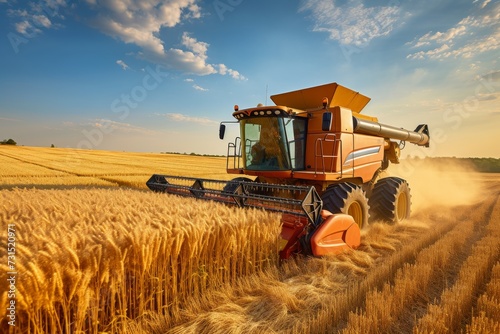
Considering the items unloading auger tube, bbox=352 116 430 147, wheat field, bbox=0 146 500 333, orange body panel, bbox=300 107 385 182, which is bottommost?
wheat field, bbox=0 146 500 333

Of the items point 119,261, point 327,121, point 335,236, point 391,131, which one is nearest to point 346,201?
point 335,236

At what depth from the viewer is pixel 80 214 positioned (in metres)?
2.98

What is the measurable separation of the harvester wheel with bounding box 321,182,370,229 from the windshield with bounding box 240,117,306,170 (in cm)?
101

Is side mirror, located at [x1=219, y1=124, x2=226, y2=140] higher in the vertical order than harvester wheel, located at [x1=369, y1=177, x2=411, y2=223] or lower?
higher

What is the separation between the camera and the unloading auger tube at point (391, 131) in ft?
21.0

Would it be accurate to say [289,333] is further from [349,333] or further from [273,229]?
[273,229]

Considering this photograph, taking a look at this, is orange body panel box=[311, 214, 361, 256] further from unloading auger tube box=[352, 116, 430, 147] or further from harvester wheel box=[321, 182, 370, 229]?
unloading auger tube box=[352, 116, 430, 147]

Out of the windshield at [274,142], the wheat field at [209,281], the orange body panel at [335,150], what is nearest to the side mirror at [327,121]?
the orange body panel at [335,150]

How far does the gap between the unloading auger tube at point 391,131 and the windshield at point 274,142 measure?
1.39 meters

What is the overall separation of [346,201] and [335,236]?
3.04 ft

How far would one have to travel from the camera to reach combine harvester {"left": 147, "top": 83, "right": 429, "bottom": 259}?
4008mm

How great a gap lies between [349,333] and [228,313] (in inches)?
40.6

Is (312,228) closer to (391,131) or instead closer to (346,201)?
(346,201)

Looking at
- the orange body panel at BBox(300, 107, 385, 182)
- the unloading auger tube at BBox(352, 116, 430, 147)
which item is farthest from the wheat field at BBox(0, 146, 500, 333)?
the unloading auger tube at BBox(352, 116, 430, 147)
